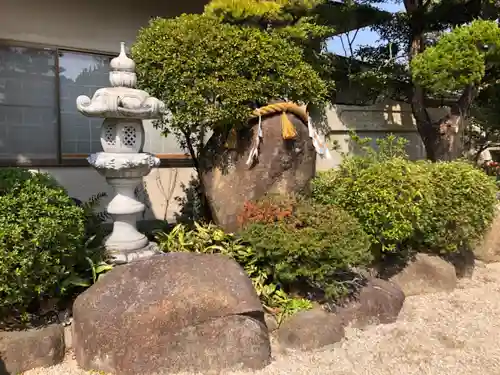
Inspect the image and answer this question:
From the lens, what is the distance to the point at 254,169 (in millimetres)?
4828

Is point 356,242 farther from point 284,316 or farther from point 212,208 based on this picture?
point 212,208

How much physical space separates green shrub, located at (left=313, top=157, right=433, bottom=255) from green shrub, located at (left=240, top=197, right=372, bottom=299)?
0.44 metres

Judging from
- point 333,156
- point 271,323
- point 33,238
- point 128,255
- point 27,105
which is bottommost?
point 271,323

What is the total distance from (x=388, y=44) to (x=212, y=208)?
5.57 metres

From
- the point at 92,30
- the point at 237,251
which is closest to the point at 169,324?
the point at 237,251

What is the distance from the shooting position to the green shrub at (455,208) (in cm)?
535

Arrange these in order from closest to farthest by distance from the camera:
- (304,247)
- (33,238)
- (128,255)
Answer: (33,238) → (304,247) → (128,255)

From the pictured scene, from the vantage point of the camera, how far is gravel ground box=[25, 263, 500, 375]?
137 inches

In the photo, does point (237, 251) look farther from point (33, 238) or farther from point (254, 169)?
point (33, 238)

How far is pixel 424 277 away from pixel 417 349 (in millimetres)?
1619

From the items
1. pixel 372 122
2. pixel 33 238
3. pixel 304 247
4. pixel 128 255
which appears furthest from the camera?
pixel 372 122

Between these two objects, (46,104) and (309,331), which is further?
(46,104)

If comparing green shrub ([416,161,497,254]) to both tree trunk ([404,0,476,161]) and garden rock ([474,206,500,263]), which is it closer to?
garden rock ([474,206,500,263])

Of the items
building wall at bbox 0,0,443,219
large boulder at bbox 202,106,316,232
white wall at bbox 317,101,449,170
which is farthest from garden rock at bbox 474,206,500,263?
building wall at bbox 0,0,443,219
